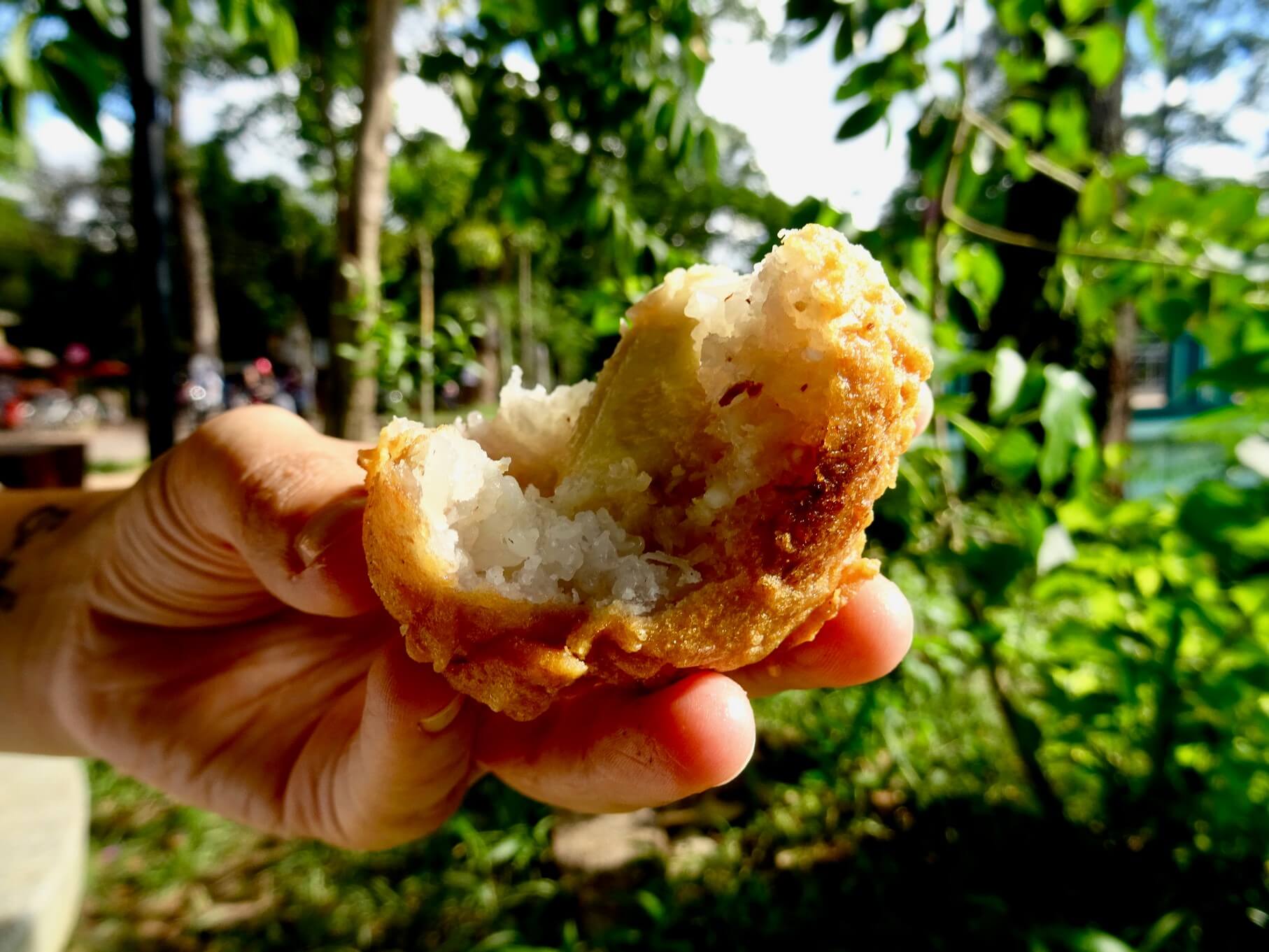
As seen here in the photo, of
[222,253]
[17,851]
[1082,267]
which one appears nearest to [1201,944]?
[1082,267]

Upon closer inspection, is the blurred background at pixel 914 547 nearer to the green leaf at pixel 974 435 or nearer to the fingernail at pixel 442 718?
the green leaf at pixel 974 435

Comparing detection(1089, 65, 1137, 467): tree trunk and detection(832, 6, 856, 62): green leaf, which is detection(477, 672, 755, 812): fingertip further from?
detection(1089, 65, 1137, 467): tree trunk

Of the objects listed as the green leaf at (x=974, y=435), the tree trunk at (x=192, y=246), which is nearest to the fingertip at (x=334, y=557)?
the green leaf at (x=974, y=435)

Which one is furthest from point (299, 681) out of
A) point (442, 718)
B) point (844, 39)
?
point (844, 39)

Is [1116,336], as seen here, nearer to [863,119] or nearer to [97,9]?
[863,119]

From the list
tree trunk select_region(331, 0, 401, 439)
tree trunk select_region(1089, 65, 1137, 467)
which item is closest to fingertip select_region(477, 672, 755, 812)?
tree trunk select_region(331, 0, 401, 439)

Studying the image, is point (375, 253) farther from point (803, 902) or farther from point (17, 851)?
point (803, 902)
